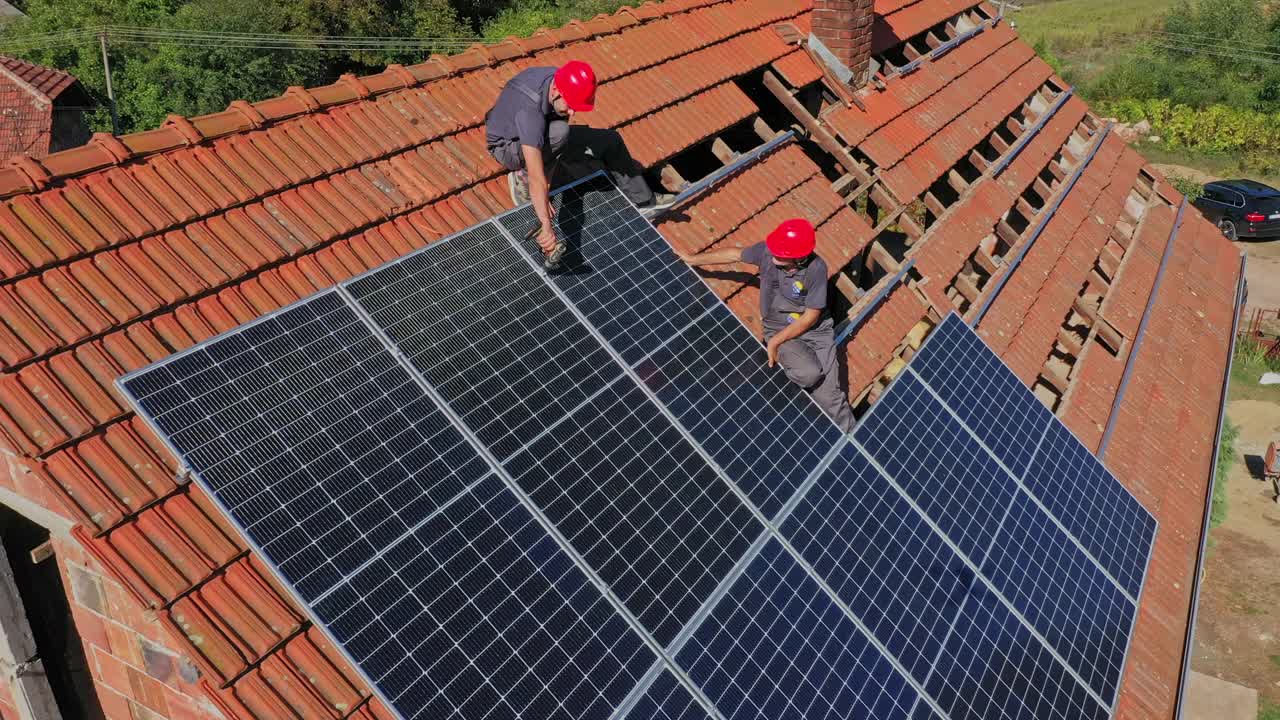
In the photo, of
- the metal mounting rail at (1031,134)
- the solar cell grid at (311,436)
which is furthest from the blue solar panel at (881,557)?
the metal mounting rail at (1031,134)

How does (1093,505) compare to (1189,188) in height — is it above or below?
above

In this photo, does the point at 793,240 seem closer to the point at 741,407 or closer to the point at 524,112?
the point at 741,407

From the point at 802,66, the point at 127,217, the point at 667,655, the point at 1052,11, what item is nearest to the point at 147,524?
the point at 127,217

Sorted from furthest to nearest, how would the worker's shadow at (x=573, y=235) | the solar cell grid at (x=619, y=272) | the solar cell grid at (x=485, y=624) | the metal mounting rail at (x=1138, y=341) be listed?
the metal mounting rail at (x=1138, y=341)
the worker's shadow at (x=573, y=235)
the solar cell grid at (x=619, y=272)
the solar cell grid at (x=485, y=624)

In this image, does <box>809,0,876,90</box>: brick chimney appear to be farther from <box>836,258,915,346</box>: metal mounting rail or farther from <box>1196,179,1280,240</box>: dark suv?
<box>1196,179,1280,240</box>: dark suv

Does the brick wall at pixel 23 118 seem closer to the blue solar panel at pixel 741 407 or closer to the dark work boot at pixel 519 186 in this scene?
the dark work boot at pixel 519 186

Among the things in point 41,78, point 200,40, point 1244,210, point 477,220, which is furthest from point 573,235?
point 200,40

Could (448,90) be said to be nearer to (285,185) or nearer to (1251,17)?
(285,185)
